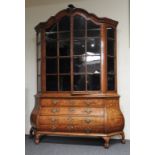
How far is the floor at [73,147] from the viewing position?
319cm

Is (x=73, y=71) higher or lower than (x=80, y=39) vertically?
lower

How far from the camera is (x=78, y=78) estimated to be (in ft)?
11.8

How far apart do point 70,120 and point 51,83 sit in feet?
2.21

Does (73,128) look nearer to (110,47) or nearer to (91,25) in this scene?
(110,47)

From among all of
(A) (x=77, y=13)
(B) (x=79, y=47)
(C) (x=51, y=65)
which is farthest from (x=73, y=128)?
(A) (x=77, y=13)

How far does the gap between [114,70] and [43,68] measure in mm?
1131

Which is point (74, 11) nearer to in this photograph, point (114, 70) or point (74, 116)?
point (114, 70)

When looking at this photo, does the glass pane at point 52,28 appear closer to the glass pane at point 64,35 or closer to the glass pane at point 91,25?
the glass pane at point 64,35

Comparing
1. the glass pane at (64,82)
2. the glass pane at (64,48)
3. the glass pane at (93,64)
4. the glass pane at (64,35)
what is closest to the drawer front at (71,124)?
the glass pane at (64,82)

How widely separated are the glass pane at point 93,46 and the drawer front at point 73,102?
73 centimetres

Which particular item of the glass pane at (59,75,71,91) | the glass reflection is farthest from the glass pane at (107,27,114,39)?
the glass pane at (59,75,71,91)

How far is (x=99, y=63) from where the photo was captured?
3537mm

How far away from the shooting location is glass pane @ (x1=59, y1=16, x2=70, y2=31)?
3.64 m
